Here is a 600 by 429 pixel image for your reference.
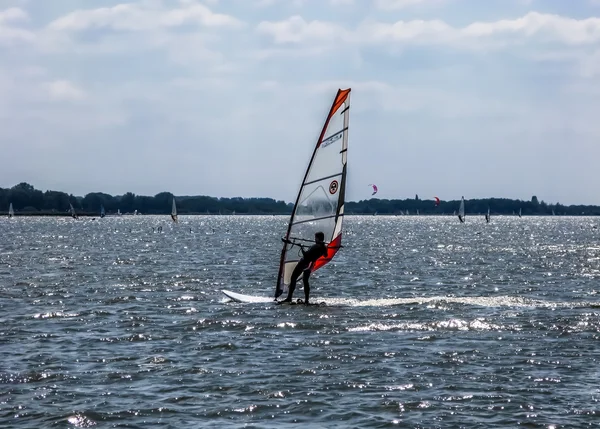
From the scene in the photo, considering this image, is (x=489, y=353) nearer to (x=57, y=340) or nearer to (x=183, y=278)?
(x=57, y=340)

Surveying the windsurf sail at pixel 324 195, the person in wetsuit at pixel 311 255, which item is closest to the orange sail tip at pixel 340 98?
the windsurf sail at pixel 324 195

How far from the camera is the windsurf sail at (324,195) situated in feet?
69.0

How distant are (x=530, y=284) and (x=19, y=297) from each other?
15460 mm

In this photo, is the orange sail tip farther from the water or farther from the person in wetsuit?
the water

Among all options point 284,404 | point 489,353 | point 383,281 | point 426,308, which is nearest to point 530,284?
point 383,281

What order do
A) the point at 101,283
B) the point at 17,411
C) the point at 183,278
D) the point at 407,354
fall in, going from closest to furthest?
the point at 17,411, the point at 407,354, the point at 101,283, the point at 183,278

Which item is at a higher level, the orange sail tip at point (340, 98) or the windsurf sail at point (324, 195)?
the orange sail tip at point (340, 98)

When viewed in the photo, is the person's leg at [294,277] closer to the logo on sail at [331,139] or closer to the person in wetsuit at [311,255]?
the person in wetsuit at [311,255]

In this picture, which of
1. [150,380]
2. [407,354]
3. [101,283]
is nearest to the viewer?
[150,380]

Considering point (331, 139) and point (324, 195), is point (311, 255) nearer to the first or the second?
point (324, 195)

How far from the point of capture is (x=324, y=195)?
2141 cm

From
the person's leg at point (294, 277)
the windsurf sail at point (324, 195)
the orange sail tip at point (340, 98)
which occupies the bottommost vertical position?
the person's leg at point (294, 277)

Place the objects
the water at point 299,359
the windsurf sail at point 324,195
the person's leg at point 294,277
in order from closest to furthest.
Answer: the water at point 299,359 < the person's leg at point 294,277 < the windsurf sail at point 324,195

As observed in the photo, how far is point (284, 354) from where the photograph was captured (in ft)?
46.1
